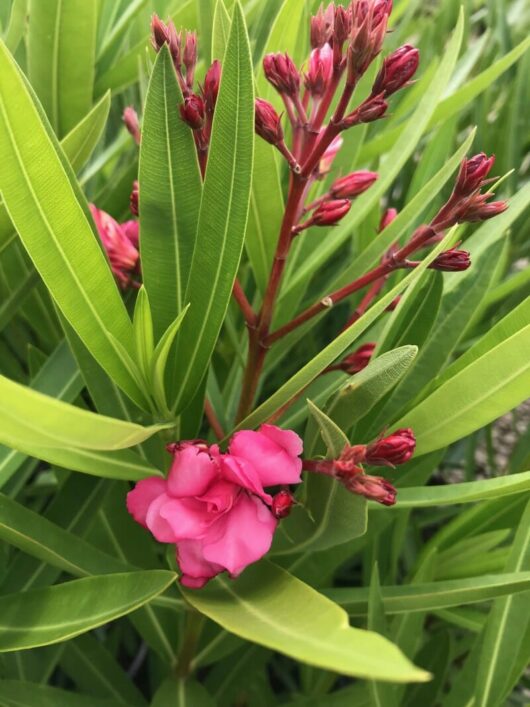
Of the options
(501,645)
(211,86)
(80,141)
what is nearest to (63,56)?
(80,141)

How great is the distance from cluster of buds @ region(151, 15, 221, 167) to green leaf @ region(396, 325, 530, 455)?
0.23 m

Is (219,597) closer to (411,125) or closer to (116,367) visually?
(116,367)

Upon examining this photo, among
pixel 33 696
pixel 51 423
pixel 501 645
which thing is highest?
pixel 51 423

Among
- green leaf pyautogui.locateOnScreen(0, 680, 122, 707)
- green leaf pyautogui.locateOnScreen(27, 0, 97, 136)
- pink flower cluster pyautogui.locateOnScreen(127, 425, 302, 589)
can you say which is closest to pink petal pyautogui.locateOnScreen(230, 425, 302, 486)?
pink flower cluster pyautogui.locateOnScreen(127, 425, 302, 589)

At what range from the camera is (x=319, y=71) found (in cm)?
49

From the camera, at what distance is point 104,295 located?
0.45 meters

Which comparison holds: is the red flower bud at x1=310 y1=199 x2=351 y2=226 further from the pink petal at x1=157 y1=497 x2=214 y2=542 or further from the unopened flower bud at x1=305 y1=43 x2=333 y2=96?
the pink petal at x1=157 y1=497 x2=214 y2=542

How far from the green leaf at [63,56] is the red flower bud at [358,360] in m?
0.45

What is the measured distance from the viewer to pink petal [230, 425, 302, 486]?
0.44m

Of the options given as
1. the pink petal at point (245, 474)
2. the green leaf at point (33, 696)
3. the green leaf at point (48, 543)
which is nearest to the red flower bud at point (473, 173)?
the pink petal at point (245, 474)

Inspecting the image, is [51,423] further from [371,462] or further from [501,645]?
[501,645]

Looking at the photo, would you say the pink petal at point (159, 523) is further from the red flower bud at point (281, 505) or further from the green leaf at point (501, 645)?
the green leaf at point (501, 645)

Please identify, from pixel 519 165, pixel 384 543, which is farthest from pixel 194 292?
pixel 519 165

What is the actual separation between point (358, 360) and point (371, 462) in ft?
0.40
